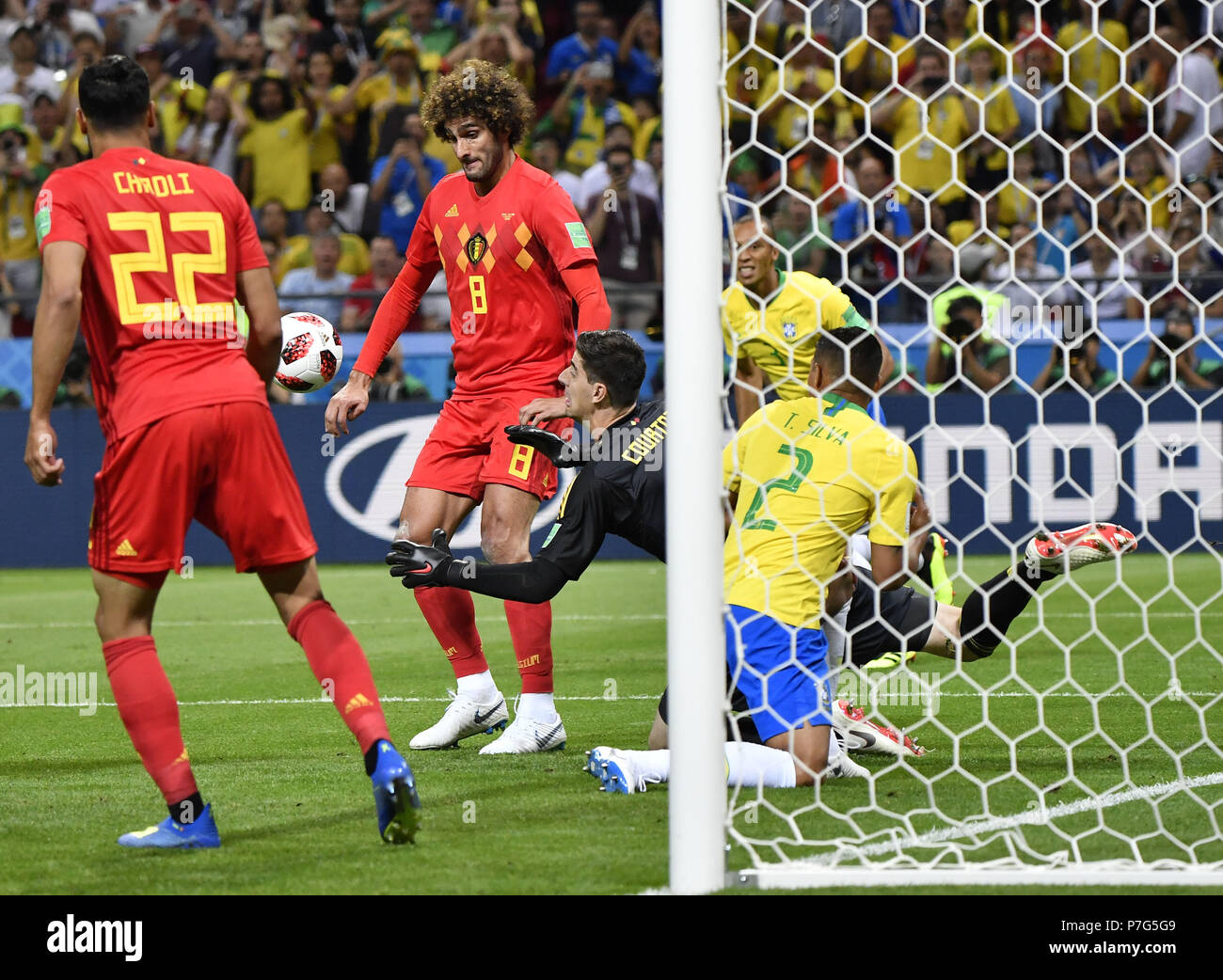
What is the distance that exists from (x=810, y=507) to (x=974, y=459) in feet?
22.1

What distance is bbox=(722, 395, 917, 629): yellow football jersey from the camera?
14.8 feet

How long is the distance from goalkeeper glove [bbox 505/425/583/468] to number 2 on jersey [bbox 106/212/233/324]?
937mm

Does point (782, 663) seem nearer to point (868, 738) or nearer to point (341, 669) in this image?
point (868, 738)

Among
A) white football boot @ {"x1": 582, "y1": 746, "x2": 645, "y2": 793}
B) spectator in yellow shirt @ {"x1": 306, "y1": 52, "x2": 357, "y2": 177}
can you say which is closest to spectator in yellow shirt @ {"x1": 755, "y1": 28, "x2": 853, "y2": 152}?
spectator in yellow shirt @ {"x1": 306, "y1": 52, "x2": 357, "y2": 177}

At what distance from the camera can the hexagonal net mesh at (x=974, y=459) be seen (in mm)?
3789

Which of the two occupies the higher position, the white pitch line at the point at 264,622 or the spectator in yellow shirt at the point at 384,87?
the spectator in yellow shirt at the point at 384,87

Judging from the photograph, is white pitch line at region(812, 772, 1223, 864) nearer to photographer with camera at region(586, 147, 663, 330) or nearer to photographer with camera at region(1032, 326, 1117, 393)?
photographer with camera at region(1032, 326, 1117, 393)

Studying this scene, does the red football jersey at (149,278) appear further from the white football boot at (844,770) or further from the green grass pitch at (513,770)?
the white football boot at (844,770)

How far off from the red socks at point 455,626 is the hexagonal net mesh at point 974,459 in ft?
3.59

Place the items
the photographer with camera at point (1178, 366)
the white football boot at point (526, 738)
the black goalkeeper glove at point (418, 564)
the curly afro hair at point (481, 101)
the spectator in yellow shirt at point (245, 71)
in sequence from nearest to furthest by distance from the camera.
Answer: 1. the black goalkeeper glove at point (418, 564)
2. the white football boot at point (526, 738)
3. the curly afro hair at point (481, 101)
4. the photographer with camera at point (1178, 366)
5. the spectator in yellow shirt at point (245, 71)

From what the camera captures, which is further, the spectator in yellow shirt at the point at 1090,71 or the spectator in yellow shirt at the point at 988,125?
the spectator in yellow shirt at the point at 1090,71

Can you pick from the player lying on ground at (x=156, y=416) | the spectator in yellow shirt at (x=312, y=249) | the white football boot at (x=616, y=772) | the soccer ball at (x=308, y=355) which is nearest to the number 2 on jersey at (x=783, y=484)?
the white football boot at (x=616, y=772)

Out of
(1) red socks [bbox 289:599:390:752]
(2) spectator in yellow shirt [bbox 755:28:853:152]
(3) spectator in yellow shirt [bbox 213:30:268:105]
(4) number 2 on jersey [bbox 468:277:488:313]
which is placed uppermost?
(3) spectator in yellow shirt [bbox 213:30:268:105]
